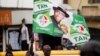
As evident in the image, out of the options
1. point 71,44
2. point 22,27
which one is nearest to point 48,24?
point 71,44

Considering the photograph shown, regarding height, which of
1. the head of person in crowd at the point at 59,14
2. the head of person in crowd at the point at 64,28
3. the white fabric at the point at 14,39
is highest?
the head of person in crowd at the point at 59,14

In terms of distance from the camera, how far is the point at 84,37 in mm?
10797

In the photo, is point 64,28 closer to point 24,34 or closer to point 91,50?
point 24,34

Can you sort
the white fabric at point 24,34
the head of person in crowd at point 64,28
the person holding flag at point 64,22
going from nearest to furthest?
1. the person holding flag at point 64,22
2. the head of person in crowd at point 64,28
3. the white fabric at point 24,34

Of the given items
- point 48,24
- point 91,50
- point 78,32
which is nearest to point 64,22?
point 48,24

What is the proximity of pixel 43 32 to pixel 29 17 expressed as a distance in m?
2.42

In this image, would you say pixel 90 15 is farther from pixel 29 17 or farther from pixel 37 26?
pixel 37 26

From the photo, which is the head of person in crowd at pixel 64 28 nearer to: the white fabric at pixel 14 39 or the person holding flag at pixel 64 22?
the person holding flag at pixel 64 22

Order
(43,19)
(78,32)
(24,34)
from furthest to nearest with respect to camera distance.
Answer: (24,34), (43,19), (78,32)

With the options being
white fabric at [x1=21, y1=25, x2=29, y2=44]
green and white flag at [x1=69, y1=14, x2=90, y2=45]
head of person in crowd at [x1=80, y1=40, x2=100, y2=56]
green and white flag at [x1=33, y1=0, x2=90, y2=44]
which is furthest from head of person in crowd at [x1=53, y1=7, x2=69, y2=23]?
head of person in crowd at [x1=80, y1=40, x2=100, y2=56]

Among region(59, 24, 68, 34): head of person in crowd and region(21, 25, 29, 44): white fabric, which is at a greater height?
region(59, 24, 68, 34): head of person in crowd

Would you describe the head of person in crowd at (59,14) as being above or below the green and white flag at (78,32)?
above

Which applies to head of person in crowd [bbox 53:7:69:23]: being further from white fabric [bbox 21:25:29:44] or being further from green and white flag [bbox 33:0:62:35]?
white fabric [bbox 21:25:29:44]

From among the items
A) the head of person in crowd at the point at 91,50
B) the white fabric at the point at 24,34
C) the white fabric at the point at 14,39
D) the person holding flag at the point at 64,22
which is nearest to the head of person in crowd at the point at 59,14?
the person holding flag at the point at 64,22
